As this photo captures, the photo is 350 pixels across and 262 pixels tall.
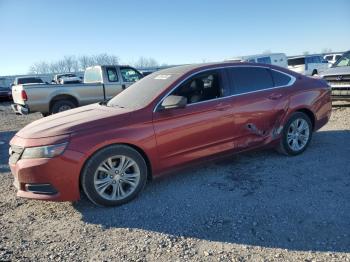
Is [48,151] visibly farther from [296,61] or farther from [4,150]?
[296,61]

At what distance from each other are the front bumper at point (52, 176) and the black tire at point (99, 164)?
10 cm

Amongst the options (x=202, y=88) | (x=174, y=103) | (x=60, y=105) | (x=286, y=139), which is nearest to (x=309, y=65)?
(x=60, y=105)

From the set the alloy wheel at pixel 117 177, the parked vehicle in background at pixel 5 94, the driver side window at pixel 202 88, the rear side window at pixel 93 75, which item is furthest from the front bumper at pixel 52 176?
the parked vehicle in background at pixel 5 94

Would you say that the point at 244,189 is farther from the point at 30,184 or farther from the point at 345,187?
the point at 30,184

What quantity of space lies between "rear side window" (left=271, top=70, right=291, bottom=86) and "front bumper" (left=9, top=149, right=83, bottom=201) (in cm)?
332

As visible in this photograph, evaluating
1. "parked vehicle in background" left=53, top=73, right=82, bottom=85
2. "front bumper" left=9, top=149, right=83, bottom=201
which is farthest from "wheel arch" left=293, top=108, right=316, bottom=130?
"parked vehicle in background" left=53, top=73, right=82, bottom=85

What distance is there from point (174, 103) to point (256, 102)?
4.67 ft

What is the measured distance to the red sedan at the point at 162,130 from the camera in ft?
12.3

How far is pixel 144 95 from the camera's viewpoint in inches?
180

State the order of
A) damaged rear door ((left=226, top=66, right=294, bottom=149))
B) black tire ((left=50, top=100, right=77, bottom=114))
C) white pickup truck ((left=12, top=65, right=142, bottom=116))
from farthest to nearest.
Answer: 1. black tire ((left=50, top=100, right=77, bottom=114))
2. white pickup truck ((left=12, top=65, right=142, bottom=116))
3. damaged rear door ((left=226, top=66, right=294, bottom=149))

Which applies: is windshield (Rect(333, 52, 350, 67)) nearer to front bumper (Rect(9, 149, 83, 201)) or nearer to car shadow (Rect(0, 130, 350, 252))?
car shadow (Rect(0, 130, 350, 252))

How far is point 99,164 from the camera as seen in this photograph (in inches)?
151

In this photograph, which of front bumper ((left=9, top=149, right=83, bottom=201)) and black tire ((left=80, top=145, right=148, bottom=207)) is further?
black tire ((left=80, top=145, right=148, bottom=207))

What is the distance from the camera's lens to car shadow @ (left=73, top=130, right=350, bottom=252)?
10.5 feet
